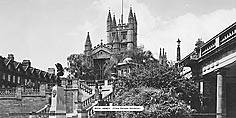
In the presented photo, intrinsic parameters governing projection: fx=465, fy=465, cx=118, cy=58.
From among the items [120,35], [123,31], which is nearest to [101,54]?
[120,35]

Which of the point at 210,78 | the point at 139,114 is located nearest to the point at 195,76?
the point at 210,78

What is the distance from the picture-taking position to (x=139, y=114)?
95.8 feet

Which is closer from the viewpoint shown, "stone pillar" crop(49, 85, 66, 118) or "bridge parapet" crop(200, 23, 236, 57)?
"bridge parapet" crop(200, 23, 236, 57)

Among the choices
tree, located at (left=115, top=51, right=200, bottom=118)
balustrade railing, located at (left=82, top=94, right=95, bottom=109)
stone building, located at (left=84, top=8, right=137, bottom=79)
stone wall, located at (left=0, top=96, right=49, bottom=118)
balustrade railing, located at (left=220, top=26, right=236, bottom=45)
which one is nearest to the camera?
balustrade railing, located at (left=220, top=26, right=236, bottom=45)

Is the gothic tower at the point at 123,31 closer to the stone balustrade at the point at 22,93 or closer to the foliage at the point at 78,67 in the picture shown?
the foliage at the point at 78,67

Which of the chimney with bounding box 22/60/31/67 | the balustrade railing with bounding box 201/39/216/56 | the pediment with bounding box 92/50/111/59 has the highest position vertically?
the pediment with bounding box 92/50/111/59

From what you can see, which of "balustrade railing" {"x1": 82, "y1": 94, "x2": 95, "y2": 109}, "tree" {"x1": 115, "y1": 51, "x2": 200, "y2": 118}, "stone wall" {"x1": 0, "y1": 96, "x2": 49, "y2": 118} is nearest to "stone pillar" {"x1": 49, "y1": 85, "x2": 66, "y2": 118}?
"balustrade railing" {"x1": 82, "y1": 94, "x2": 95, "y2": 109}

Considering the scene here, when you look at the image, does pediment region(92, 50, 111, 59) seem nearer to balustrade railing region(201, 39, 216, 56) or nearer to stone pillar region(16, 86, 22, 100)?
stone pillar region(16, 86, 22, 100)

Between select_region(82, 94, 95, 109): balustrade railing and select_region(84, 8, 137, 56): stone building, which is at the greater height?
select_region(84, 8, 137, 56): stone building

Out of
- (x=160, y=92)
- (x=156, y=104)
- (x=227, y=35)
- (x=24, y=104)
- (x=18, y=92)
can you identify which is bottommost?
(x=24, y=104)

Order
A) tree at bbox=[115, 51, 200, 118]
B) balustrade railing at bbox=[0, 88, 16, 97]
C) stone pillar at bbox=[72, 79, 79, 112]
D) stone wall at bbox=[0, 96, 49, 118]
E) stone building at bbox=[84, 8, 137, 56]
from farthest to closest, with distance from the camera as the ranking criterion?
stone building at bbox=[84, 8, 137, 56] < balustrade railing at bbox=[0, 88, 16, 97] < stone wall at bbox=[0, 96, 49, 118] < stone pillar at bbox=[72, 79, 79, 112] < tree at bbox=[115, 51, 200, 118]

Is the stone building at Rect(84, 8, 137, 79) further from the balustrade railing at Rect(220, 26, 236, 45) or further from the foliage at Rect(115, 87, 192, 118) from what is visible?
the balustrade railing at Rect(220, 26, 236, 45)

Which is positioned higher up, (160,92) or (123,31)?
(123,31)

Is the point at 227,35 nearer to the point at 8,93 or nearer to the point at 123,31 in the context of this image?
the point at 8,93
